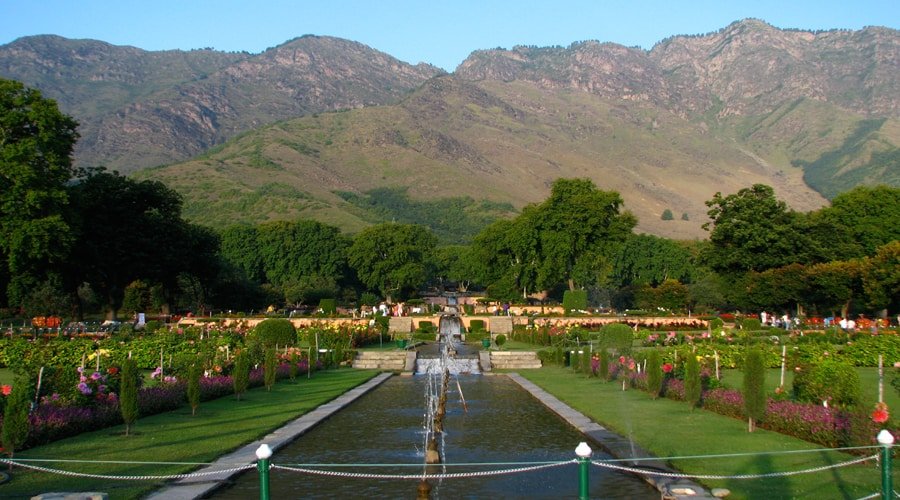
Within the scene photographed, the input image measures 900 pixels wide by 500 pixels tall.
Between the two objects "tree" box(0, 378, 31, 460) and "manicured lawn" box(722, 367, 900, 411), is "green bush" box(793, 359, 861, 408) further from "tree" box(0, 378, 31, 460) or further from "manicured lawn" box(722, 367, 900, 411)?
"tree" box(0, 378, 31, 460)

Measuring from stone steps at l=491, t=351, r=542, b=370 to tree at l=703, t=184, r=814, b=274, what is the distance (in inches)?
1264

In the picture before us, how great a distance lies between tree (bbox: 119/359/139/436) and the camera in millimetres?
14727

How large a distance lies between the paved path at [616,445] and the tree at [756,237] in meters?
42.4

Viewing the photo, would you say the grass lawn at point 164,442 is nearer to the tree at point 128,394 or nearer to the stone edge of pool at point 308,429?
the stone edge of pool at point 308,429

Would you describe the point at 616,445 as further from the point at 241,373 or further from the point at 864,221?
the point at 864,221

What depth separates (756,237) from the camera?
199ft

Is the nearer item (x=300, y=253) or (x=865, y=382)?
(x=865, y=382)

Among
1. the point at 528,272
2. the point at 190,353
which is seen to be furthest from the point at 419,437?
the point at 528,272

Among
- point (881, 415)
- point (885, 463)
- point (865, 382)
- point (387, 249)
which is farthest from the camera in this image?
point (387, 249)

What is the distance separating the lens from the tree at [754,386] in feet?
48.6

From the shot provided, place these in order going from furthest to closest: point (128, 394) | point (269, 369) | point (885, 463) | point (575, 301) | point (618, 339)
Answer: point (575, 301)
point (618, 339)
point (269, 369)
point (128, 394)
point (885, 463)

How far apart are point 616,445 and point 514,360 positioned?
1967 centimetres

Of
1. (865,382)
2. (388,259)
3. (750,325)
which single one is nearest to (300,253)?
(388,259)

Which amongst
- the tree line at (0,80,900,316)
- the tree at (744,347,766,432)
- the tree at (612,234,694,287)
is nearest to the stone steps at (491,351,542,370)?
the tree at (744,347,766,432)
